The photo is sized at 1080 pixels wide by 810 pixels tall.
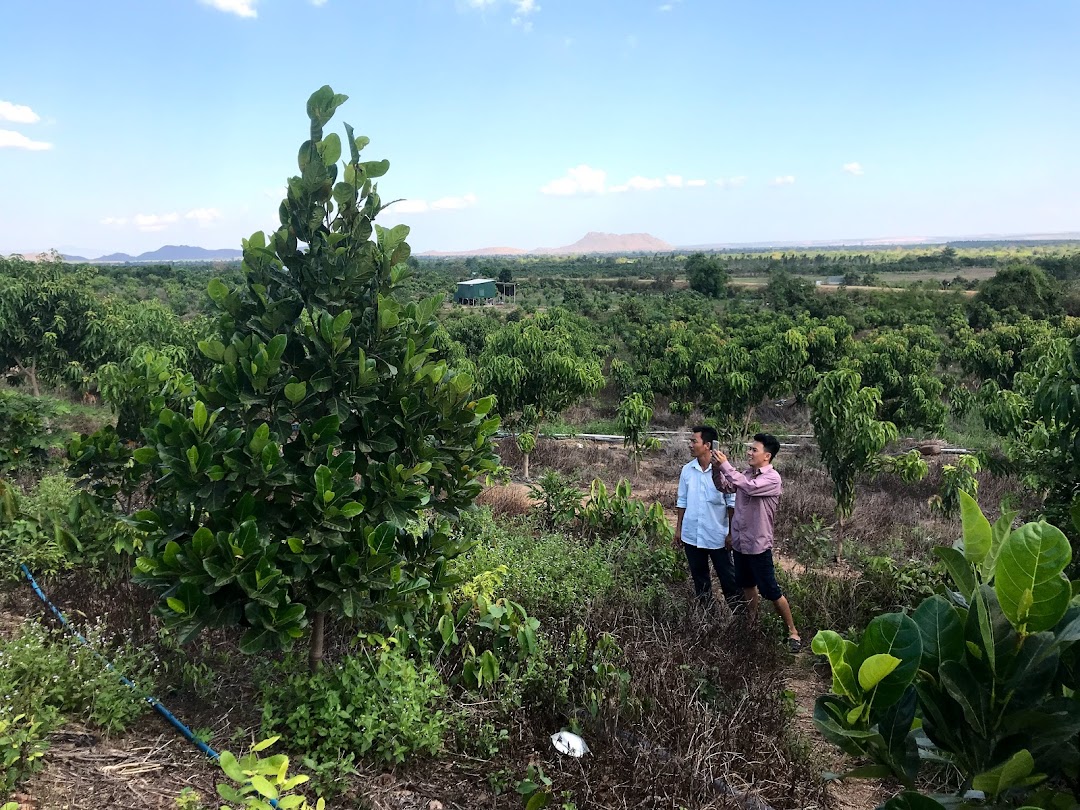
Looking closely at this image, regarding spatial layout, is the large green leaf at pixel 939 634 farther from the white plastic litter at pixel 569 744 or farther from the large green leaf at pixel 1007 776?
the white plastic litter at pixel 569 744

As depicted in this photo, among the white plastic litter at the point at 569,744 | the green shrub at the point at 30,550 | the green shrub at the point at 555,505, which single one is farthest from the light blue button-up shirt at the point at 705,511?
the green shrub at the point at 30,550

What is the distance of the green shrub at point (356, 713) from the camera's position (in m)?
2.86

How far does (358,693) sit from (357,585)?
621mm

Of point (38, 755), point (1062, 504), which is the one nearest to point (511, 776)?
point (38, 755)

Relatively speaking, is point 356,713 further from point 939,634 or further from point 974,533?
point 974,533

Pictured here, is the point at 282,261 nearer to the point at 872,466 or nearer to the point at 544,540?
the point at 544,540

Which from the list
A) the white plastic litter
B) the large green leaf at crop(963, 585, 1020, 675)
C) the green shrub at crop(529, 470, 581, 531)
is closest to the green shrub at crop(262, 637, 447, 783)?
the white plastic litter

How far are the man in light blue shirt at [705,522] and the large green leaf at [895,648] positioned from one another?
12.3ft

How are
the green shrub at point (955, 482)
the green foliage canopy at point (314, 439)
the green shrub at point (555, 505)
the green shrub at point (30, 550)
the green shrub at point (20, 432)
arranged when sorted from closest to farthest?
the green foliage canopy at point (314, 439) < the green shrub at point (30, 550) < the green shrub at point (20, 432) < the green shrub at point (555, 505) < the green shrub at point (955, 482)

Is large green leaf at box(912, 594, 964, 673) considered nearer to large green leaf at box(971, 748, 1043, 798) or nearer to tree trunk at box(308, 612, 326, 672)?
large green leaf at box(971, 748, 1043, 798)

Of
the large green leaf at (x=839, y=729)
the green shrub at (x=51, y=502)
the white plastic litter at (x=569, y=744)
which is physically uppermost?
the large green leaf at (x=839, y=729)

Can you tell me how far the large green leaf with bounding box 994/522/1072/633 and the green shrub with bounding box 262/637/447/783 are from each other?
261cm

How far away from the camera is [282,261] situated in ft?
9.94

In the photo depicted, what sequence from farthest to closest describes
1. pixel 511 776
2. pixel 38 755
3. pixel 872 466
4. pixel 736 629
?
pixel 872 466
pixel 736 629
pixel 511 776
pixel 38 755
